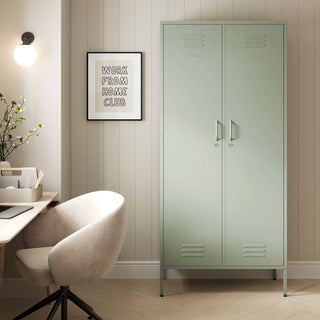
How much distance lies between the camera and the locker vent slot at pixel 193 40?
9.98ft

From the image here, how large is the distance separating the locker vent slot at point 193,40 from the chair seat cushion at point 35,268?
173 centimetres

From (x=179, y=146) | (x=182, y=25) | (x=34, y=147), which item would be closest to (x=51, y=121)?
(x=34, y=147)

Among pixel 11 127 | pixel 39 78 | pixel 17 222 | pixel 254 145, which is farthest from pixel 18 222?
pixel 254 145

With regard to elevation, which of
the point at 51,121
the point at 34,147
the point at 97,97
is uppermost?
the point at 97,97

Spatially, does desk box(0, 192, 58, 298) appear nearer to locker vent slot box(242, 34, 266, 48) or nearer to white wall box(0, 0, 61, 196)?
white wall box(0, 0, 61, 196)

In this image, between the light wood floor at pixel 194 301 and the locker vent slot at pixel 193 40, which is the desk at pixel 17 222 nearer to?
the light wood floor at pixel 194 301

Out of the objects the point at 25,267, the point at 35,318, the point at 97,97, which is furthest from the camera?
the point at 97,97

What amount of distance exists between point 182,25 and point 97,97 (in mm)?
896

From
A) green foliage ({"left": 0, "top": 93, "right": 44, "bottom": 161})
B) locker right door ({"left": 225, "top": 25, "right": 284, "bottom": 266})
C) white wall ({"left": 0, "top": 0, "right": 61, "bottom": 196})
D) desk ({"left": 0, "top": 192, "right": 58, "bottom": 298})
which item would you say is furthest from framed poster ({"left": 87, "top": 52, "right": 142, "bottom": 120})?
desk ({"left": 0, "top": 192, "right": 58, "bottom": 298})

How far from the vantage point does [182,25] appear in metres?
3.04

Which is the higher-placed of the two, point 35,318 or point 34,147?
point 34,147

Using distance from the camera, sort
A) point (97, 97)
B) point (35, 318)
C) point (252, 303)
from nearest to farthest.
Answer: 1. point (35, 318)
2. point (252, 303)
3. point (97, 97)

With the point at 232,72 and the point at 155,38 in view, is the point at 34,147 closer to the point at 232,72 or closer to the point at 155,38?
the point at 155,38

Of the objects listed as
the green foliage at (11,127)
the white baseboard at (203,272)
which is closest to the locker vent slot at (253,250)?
the white baseboard at (203,272)
